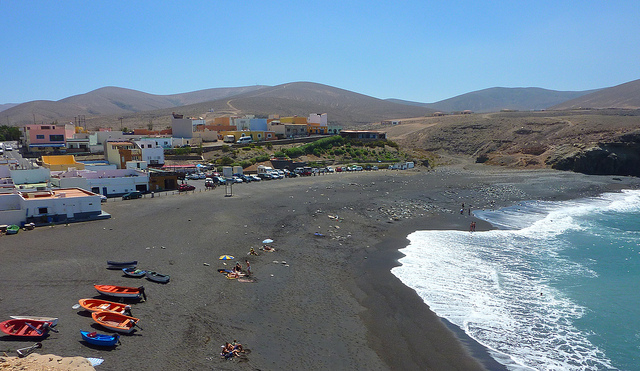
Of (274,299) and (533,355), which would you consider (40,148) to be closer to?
(274,299)

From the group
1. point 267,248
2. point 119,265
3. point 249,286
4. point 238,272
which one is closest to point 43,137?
point 119,265

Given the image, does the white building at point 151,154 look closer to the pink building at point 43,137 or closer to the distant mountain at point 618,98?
the pink building at point 43,137

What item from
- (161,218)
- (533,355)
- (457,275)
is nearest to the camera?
(533,355)

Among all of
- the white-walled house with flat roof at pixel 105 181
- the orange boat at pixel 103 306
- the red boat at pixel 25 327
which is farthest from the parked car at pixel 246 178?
the red boat at pixel 25 327

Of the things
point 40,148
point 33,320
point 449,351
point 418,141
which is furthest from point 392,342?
point 418,141

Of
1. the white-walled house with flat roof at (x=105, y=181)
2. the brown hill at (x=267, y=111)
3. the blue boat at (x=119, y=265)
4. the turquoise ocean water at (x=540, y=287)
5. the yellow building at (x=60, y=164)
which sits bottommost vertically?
the turquoise ocean water at (x=540, y=287)

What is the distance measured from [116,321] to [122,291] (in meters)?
1.93

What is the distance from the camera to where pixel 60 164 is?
3806cm

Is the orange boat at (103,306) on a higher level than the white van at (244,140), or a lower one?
lower

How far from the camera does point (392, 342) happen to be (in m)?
12.9

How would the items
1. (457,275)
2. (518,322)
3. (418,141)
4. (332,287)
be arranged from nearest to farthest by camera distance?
(518,322)
(332,287)
(457,275)
(418,141)

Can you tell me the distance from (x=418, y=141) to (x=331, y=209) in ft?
182

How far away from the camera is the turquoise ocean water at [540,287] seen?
12961 millimetres

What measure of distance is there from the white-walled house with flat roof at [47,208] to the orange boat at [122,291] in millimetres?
12173
